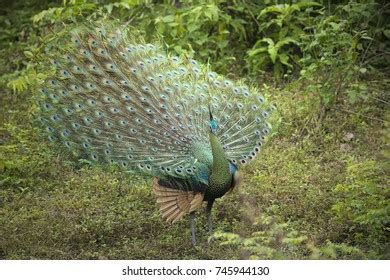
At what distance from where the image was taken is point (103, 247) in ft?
17.7

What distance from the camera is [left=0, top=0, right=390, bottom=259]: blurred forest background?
5305 mm

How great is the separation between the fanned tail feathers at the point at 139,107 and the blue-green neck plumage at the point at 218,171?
0.36 feet

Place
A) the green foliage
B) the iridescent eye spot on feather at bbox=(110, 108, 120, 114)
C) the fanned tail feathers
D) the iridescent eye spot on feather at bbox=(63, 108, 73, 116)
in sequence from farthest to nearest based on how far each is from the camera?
the green foliage → the iridescent eye spot on feather at bbox=(63, 108, 73, 116) → the iridescent eye spot on feather at bbox=(110, 108, 120, 114) → the fanned tail feathers

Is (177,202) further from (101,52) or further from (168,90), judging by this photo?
(101,52)

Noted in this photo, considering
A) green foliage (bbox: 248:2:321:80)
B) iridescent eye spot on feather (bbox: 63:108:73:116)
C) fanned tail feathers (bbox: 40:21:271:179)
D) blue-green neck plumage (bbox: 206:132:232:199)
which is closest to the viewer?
blue-green neck plumage (bbox: 206:132:232:199)

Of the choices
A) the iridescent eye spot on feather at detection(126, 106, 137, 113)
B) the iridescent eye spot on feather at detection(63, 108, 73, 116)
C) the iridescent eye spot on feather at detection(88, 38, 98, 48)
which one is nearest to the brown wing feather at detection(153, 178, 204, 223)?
the iridescent eye spot on feather at detection(126, 106, 137, 113)

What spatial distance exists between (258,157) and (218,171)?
1352 mm

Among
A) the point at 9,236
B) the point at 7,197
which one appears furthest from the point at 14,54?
the point at 9,236

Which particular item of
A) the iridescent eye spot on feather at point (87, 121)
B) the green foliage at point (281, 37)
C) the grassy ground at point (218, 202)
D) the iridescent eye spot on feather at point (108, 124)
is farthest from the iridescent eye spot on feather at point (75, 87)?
the green foliage at point (281, 37)

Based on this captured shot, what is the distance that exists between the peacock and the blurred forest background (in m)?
0.31

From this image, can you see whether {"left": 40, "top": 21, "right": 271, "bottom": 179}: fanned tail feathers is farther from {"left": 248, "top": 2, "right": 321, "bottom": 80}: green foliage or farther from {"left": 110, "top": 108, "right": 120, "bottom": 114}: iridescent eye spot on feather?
{"left": 248, "top": 2, "right": 321, "bottom": 80}: green foliage

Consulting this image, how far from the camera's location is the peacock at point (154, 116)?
5.18 m

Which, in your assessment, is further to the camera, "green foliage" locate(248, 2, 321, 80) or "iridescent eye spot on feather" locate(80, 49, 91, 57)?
"green foliage" locate(248, 2, 321, 80)

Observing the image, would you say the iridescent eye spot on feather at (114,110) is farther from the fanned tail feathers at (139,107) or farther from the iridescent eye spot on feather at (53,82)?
the iridescent eye spot on feather at (53,82)
